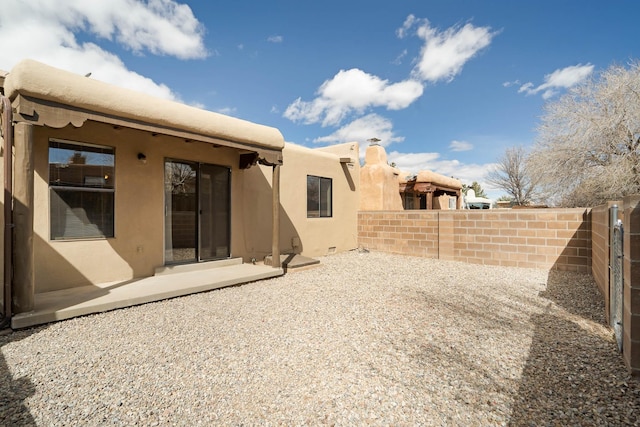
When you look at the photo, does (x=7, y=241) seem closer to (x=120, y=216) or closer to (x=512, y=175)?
(x=120, y=216)

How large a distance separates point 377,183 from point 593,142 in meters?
9.16

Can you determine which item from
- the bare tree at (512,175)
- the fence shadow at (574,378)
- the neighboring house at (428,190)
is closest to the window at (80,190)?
the fence shadow at (574,378)

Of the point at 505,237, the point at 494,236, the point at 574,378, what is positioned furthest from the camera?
the point at 494,236

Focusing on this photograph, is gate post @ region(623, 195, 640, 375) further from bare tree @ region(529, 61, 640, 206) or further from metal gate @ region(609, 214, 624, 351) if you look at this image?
bare tree @ region(529, 61, 640, 206)

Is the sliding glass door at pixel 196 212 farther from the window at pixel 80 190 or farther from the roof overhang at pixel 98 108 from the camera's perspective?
the roof overhang at pixel 98 108

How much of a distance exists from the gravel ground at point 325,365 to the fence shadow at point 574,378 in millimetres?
12

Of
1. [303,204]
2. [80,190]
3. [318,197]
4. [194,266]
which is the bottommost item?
[194,266]

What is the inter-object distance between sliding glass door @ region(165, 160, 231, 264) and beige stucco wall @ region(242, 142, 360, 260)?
1.99ft

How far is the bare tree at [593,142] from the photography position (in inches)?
447

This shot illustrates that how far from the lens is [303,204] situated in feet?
29.5

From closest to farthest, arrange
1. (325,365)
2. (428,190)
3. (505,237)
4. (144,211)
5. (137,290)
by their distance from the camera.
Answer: (325,365) → (137,290) → (144,211) → (505,237) → (428,190)

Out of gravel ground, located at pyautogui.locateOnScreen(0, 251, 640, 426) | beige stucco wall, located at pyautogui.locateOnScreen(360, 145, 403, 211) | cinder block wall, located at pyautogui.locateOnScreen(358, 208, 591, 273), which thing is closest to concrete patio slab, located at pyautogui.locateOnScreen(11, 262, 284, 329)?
gravel ground, located at pyautogui.locateOnScreen(0, 251, 640, 426)

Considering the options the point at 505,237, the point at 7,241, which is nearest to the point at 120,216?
the point at 7,241

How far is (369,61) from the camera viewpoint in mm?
14148
